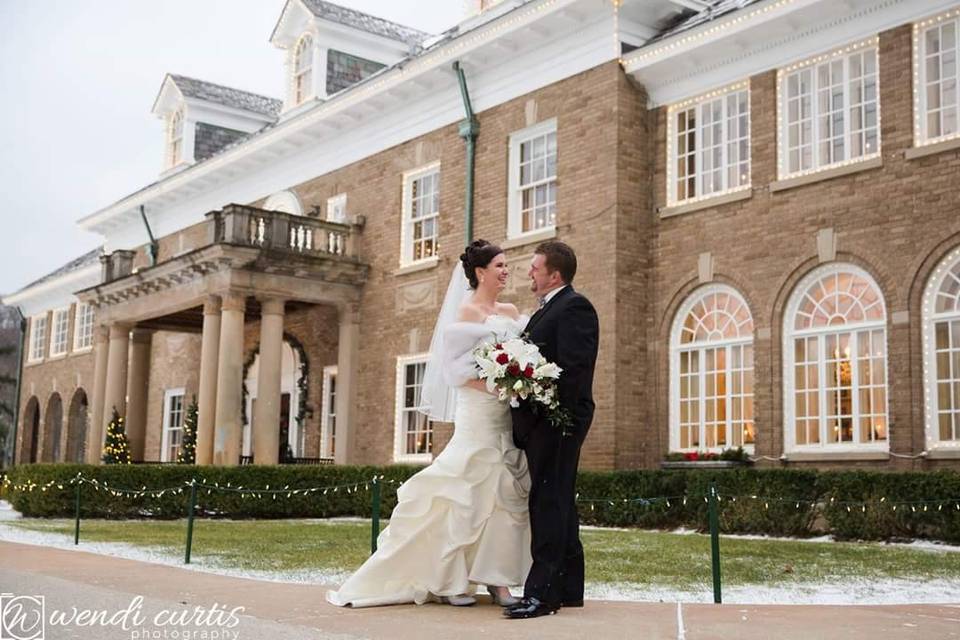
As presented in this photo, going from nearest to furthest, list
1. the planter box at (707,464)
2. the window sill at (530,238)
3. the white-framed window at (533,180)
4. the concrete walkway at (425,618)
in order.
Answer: the concrete walkway at (425,618) → the planter box at (707,464) → the window sill at (530,238) → the white-framed window at (533,180)

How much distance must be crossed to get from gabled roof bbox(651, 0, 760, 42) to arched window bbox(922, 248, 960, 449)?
213 inches

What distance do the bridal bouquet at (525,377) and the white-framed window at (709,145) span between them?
12019mm

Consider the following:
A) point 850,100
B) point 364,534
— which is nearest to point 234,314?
point 364,534

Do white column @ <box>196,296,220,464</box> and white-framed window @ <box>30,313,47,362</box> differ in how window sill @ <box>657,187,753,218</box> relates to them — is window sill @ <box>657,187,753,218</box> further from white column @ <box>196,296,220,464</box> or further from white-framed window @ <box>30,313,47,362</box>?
white-framed window @ <box>30,313,47,362</box>

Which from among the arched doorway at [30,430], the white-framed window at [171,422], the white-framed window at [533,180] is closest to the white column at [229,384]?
the white-framed window at [533,180]

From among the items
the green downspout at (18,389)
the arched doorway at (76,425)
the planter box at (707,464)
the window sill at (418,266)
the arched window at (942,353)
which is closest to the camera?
the arched window at (942,353)

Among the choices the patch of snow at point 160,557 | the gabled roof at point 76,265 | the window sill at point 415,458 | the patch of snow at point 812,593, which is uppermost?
the gabled roof at point 76,265

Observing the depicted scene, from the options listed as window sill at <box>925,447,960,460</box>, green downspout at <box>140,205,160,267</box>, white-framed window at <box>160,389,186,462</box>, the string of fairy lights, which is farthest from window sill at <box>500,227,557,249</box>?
green downspout at <box>140,205,160,267</box>

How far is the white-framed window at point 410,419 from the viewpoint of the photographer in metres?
23.1

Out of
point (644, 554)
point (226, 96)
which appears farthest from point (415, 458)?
point (226, 96)

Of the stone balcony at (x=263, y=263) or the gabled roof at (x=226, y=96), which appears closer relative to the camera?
the stone balcony at (x=263, y=263)

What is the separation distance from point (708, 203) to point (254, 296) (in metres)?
10.5

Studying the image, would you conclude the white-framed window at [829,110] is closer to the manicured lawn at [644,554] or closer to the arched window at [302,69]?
the manicured lawn at [644,554]

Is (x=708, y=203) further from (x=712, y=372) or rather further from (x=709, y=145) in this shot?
(x=712, y=372)
